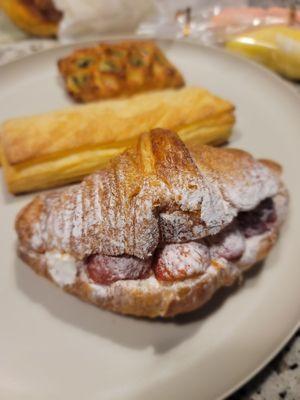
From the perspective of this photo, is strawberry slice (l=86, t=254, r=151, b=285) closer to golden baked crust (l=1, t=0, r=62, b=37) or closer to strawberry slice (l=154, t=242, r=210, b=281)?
strawberry slice (l=154, t=242, r=210, b=281)

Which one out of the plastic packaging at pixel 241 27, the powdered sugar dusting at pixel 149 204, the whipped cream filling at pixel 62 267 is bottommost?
the whipped cream filling at pixel 62 267

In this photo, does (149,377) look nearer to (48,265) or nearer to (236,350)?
(236,350)

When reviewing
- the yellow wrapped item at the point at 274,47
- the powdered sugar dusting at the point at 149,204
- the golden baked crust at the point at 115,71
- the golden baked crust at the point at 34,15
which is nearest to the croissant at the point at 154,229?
the powdered sugar dusting at the point at 149,204

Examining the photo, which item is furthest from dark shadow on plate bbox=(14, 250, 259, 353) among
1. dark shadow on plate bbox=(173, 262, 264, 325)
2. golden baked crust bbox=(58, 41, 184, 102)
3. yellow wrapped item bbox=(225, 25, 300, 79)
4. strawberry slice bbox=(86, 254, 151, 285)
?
yellow wrapped item bbox=(225, 25, 300, 79)

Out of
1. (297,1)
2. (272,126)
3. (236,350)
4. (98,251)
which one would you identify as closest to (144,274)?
(98,251)

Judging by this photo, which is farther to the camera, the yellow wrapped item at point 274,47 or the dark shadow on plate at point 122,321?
the yellow wrapped item at point 274,47

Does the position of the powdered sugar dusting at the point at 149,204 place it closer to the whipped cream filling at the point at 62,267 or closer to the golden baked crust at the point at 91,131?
the whipped cream filling at the point at 62,267

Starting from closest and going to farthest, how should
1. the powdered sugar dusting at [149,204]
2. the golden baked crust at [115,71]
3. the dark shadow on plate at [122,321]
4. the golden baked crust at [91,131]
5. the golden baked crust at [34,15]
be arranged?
the powdered sugar dusting at [149,204]
the dark shadow on plate at [122,321]
the golden baked crust at [91,131]
the golden baked crust at [115,71]
the golden baked crust at [34,15]
